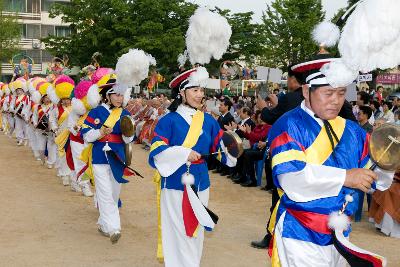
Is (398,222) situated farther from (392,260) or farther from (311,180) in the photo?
(311,180)

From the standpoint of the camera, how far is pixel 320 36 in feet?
12.3

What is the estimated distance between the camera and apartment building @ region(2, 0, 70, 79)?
199 feet

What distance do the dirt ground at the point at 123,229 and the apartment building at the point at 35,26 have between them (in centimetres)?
5151


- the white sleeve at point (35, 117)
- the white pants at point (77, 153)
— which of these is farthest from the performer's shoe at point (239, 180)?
the white sleeve at point (35, 117)

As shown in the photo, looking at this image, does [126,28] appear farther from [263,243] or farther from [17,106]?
[263,243]

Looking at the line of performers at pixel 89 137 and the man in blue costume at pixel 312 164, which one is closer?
the man in blue costume at pixel 312 164

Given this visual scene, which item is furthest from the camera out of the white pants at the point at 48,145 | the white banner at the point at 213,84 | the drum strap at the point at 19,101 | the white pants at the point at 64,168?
the drum strap at the point at 19,101

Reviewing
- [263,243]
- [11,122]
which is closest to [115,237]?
[263,243]

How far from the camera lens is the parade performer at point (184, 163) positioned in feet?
16.9

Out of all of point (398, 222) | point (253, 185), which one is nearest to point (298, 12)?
point (253, 185)

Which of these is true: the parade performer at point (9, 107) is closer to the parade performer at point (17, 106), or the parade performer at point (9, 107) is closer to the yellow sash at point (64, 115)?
the parade performer at point (17, 106)

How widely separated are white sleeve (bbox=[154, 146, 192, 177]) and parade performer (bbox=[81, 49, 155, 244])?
231 cm

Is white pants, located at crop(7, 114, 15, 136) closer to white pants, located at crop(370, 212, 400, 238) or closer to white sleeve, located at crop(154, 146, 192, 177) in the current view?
white pants, located at crop(370, 212, 400, 238)

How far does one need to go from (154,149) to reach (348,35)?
244cm
